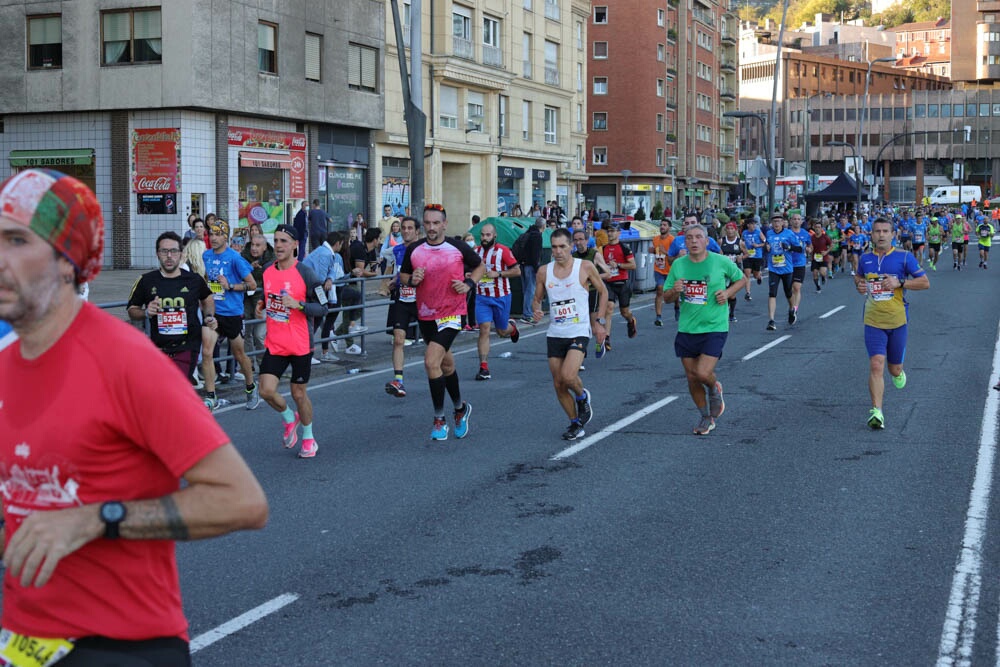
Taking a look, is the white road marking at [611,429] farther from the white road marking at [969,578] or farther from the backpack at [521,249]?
the backpack at [521,249]

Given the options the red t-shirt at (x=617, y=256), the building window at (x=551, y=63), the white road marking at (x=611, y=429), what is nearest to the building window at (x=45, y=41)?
the red t-shirt at (x=617, y=256)

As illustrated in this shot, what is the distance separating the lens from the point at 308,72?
3444 centimetres

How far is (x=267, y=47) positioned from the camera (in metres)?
32.3

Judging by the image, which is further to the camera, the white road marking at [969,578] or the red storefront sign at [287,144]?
the red storefront sign at [287,144]

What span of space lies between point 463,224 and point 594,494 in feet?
125

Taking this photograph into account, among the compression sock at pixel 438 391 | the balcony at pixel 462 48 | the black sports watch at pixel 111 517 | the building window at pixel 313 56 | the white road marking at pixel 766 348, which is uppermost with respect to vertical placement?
the balcony at pixel 462 48

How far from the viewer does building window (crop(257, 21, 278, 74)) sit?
31953 mm

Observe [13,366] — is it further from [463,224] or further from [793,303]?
[463,224]

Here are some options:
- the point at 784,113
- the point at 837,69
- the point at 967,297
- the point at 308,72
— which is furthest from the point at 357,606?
the point at 837,69

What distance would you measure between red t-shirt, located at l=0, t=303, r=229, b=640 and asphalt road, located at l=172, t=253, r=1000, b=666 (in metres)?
2.57

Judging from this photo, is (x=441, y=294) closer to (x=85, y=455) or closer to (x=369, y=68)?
(x=85, y=455)

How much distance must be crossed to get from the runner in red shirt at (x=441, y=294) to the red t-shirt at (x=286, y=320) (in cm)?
109

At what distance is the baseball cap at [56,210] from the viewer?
224 cm

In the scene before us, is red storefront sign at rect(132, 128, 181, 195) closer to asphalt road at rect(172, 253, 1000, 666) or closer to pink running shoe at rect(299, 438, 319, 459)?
asphalt road at rect(172, 253, 1000, 666)
